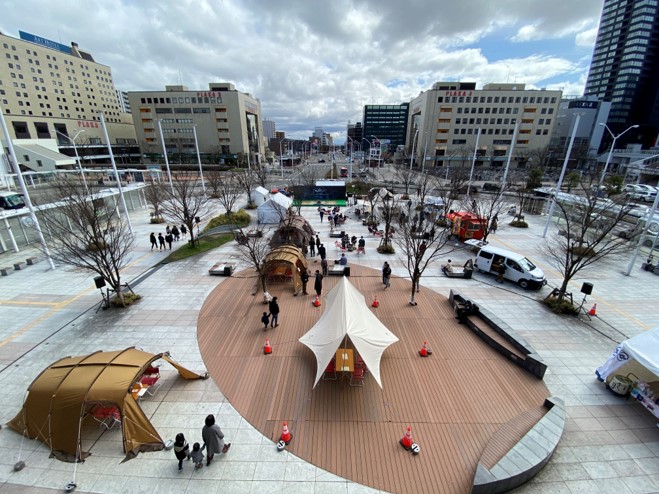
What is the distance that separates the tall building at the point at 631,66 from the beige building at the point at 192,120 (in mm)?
112989

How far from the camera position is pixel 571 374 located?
10.5 m

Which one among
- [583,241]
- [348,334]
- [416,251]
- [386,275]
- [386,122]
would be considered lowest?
[386,275]

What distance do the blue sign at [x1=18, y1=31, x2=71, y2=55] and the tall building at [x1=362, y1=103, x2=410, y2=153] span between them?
128215 millimetres

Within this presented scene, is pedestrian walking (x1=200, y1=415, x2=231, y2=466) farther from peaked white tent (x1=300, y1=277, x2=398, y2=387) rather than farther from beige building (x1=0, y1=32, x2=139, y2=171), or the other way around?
beige building (x1=0, y1=32, x2=139, y2=171)

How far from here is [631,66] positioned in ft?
286

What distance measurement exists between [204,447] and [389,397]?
5.59 metres

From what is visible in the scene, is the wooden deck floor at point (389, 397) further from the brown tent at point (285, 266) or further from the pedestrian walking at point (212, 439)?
the brown tent at point (285, 266)

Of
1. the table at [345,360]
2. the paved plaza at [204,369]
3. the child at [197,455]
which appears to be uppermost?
the table at [345,360]

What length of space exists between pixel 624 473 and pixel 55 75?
132086 mm

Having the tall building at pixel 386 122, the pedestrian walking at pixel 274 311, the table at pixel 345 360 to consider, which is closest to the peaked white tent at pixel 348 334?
the table at pixel 345 360

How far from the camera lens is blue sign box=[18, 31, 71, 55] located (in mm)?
83875

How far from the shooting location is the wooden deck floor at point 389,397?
24.5ft

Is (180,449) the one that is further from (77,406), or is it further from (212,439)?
(77,406)

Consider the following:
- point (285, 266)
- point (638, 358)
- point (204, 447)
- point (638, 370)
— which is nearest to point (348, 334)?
point (204, 447)
